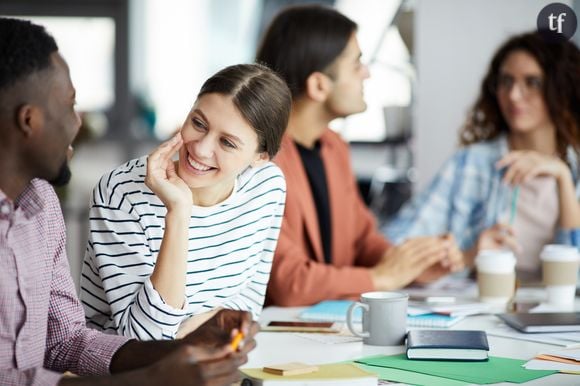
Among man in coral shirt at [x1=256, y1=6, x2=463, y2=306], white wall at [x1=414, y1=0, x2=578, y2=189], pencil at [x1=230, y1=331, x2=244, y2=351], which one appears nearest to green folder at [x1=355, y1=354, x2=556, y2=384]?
pencil at [x1=230, y1=331, x2=244, y2=351]

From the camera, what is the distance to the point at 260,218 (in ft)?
5.79

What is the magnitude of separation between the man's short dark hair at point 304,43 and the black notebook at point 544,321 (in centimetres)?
89

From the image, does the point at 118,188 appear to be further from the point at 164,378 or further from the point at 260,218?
the point at 164,378

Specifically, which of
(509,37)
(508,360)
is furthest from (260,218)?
(509,37)

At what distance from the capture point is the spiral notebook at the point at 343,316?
5.77 ft

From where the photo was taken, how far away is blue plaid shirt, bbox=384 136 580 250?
106 inches

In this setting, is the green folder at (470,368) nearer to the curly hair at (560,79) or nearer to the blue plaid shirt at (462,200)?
the blue plaid shirt at (462,200)

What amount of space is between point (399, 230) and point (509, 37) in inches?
28.5

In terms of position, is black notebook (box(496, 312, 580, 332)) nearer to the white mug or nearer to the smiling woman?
the white mug

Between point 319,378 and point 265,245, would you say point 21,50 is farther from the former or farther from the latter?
point 265,245

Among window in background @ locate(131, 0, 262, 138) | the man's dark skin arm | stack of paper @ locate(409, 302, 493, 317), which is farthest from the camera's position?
window in background @ locate(131, 0, 262, 138)

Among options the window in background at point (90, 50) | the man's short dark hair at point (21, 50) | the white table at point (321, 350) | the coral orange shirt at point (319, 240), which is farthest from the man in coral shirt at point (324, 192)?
the window in background at point (90, 50)

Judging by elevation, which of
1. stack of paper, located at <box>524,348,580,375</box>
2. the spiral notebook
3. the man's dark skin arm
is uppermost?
the man's dark skin arm

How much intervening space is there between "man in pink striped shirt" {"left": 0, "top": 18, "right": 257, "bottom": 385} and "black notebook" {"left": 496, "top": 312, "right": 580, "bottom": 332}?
2.19 feet
